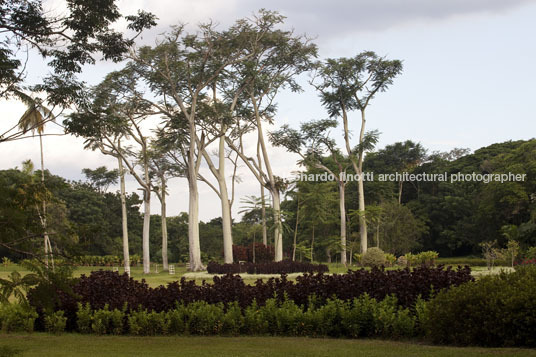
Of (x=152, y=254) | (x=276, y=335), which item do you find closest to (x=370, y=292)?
(x=276, y=335)

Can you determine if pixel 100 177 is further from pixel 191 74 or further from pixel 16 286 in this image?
pixel 16 286

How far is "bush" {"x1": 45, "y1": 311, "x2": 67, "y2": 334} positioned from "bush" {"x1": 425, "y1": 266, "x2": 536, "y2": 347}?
219 inches

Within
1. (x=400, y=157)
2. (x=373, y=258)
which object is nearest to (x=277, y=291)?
(x=373, y=258)

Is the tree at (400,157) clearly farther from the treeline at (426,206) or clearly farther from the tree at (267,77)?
the tree at (267,77)

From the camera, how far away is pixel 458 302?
6684 mm

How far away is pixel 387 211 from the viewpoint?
37.6 metres

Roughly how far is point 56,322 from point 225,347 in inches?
131

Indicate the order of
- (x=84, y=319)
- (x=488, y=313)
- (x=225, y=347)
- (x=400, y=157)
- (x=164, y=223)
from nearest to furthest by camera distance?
(x=488, y=313), (x=225, y=347), (x=84, y=319), (x=164, y=223), (x=400, y=157)

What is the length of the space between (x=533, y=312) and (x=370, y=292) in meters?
2.64

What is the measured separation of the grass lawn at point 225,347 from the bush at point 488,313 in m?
0.27

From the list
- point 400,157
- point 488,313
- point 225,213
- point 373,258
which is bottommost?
point 373,258

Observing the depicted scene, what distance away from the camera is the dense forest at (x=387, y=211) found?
107 feet

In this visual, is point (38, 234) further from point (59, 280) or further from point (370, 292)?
point (370, 292)

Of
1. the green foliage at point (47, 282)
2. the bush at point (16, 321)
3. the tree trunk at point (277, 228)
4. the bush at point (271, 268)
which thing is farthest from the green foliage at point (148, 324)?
the tree trunk at point (277, 228)
